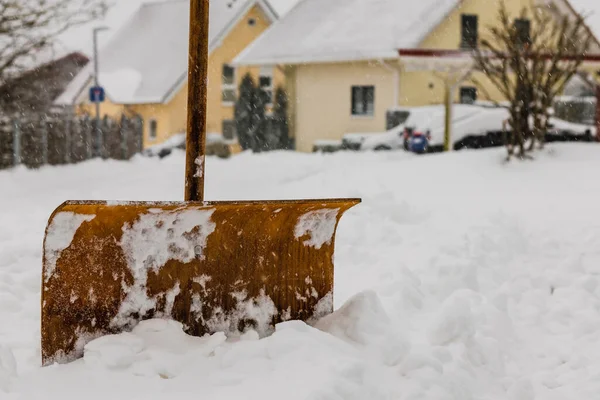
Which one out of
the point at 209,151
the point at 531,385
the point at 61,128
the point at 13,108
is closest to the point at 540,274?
the point at 531,385

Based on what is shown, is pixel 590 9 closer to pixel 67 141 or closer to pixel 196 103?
pixel 67 141

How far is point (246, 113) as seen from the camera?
24.3m

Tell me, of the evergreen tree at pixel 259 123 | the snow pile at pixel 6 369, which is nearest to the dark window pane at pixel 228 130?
the evergreen tree at pixel 259 123

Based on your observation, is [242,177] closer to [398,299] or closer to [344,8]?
[398,299]

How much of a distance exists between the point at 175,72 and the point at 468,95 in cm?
918

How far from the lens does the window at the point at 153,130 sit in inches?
1137

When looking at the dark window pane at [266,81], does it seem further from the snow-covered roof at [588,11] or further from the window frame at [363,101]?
the snow-covered roof at [588,11]

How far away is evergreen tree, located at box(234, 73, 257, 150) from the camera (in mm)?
24312

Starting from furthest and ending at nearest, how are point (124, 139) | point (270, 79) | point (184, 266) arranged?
point (270, 79) < point (124, 139) < point (184, 266)

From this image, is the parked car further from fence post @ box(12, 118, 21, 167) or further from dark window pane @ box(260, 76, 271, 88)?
dark window pane @ box(260, 76, 271, 88)

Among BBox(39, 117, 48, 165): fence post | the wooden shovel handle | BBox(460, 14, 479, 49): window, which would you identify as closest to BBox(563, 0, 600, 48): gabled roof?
BBox(460, 14, 479, 49): window

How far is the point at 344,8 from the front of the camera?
2561cm

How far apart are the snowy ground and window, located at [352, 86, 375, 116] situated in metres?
12.6

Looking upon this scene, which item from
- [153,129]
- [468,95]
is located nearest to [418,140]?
[468,95]
